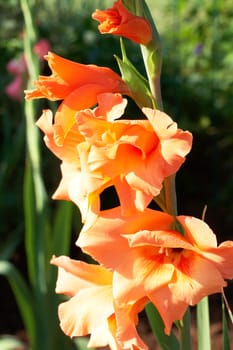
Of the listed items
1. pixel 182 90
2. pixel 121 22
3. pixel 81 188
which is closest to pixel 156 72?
pixel 121 22

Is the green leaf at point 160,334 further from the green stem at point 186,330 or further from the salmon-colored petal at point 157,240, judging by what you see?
the salmon-colored petal at point 157,240

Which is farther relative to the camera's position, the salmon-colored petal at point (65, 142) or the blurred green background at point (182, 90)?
A: the blurred green background at point (182, 90)

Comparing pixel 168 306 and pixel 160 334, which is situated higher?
pixel 168 306

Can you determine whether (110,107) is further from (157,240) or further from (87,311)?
(87,311)

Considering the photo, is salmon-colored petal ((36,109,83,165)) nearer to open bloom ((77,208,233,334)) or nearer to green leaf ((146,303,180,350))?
open bloom ((77,208,233,334))

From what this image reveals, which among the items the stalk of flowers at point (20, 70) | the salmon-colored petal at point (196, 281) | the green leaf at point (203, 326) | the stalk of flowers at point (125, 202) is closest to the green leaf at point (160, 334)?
the green leaf at point (203, 326)

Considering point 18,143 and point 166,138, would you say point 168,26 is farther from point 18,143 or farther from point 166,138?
point 166,138
